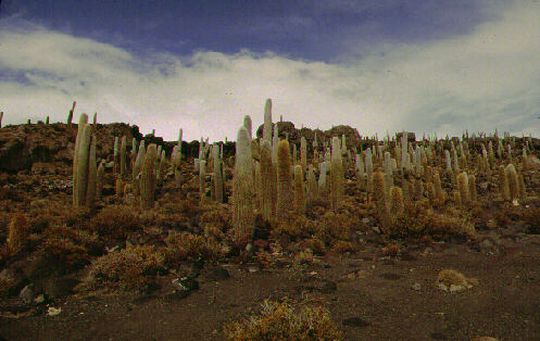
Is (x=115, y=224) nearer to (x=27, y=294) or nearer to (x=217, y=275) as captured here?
(x=27, y=294)

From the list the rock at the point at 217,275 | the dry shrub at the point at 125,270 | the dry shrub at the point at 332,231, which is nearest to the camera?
the dry shrub at the point at 125,270

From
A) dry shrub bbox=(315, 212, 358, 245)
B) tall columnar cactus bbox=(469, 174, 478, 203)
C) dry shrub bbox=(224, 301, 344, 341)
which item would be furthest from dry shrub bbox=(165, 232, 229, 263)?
tall columnar cactus bbox=(469, 174, 478, 203)

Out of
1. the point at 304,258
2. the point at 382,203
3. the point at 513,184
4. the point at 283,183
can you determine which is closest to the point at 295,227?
the point at 283,183

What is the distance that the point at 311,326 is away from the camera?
17.9ft

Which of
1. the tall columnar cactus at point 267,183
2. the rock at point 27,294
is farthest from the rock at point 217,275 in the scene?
the tall columnar cactus at point 267,183

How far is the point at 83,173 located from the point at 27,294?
27.8 feet

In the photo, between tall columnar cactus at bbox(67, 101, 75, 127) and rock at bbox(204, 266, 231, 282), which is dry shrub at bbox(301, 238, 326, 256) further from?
tall columnar cactus at bbox(67, 101, 75, 127)

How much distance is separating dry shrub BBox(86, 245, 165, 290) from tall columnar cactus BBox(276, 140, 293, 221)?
5.81m

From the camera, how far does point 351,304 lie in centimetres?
748

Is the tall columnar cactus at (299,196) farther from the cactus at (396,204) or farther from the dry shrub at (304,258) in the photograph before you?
the dry shrub at (304,258)

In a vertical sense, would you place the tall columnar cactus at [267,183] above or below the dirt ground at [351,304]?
above

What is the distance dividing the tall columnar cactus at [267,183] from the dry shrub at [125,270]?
549 cm

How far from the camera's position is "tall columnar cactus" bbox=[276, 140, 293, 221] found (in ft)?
46.3

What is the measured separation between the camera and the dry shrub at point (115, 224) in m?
11.9
